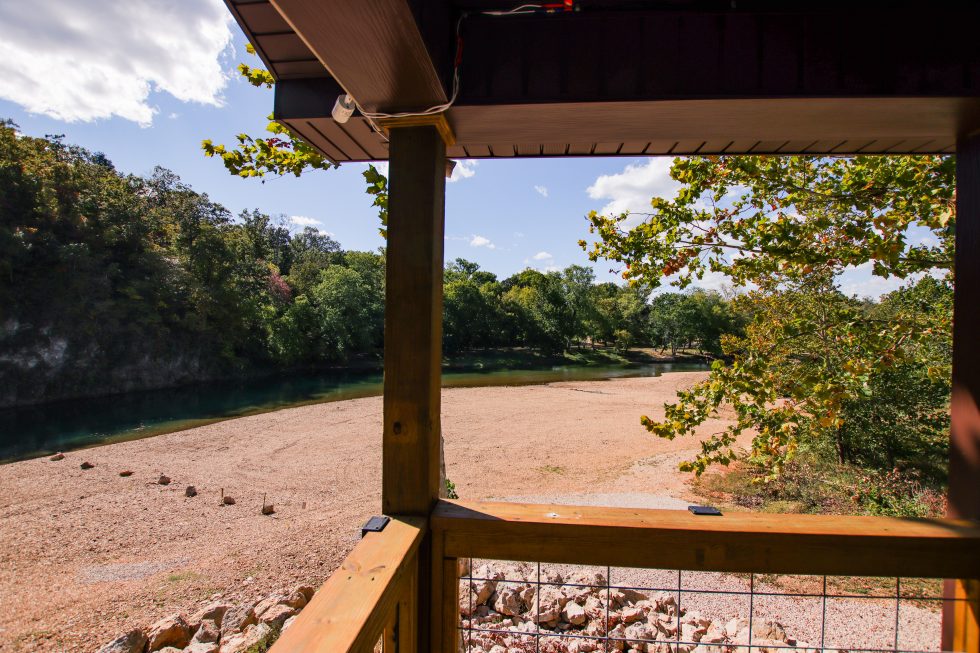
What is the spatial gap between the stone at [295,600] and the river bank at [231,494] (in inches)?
37.7

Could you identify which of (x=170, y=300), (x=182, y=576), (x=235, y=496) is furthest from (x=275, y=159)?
(x=170, y=300)

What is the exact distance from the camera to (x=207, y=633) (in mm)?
3037

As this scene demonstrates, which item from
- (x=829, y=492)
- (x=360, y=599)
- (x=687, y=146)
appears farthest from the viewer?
(x=829, y=492)

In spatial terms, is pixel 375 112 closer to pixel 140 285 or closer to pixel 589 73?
pixel 589 73

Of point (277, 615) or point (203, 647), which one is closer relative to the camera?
point (203, 647)

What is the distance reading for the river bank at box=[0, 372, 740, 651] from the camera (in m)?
4.40

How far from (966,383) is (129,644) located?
171 inches

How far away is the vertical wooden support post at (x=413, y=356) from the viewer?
1177 millimetres

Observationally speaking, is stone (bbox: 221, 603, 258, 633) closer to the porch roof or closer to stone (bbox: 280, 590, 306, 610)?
stone (bbox: 280, 590, 306, 610)

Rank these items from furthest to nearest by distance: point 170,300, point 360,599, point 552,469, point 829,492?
point 170,300 → point 552,469 → point 829,492 → point 360,599

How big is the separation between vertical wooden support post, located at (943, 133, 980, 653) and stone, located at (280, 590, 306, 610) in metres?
3.48

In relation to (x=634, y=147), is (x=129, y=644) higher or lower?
lower

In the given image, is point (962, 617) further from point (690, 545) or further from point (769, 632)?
point (769, 632)

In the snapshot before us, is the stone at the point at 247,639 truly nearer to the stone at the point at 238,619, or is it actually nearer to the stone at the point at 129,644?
the stone at the point at 238,619
